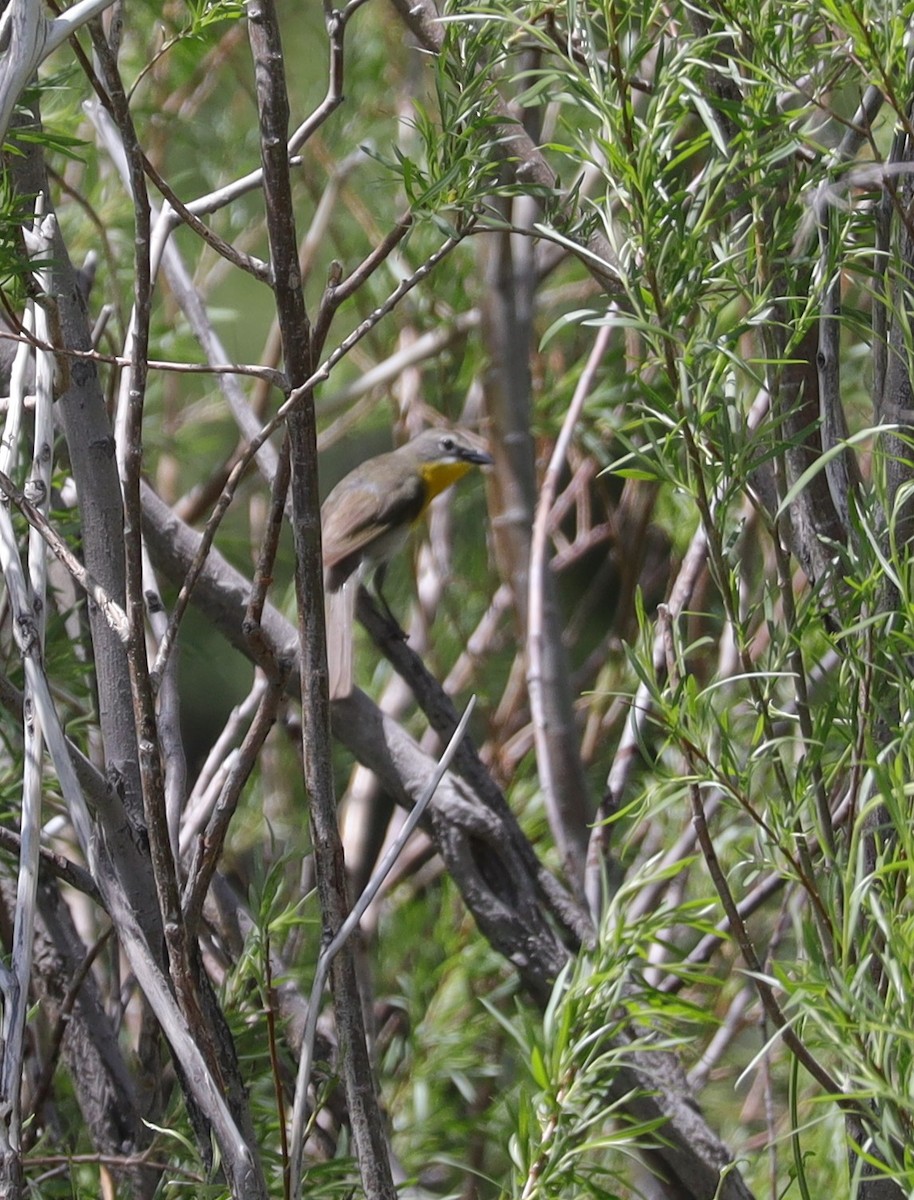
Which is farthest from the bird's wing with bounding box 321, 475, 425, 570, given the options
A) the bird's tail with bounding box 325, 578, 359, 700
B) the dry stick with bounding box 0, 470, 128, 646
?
the dry stick with bounding box 0, 470, 128, 646

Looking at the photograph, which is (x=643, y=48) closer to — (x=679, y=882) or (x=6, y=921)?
(x=6, y=921)

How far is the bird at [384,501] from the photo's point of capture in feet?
10.4

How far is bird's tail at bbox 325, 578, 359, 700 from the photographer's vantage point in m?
1.47

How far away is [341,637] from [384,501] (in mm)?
1296

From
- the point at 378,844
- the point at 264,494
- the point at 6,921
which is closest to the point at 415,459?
the point at 264,494

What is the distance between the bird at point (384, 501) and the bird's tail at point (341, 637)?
0.59ft

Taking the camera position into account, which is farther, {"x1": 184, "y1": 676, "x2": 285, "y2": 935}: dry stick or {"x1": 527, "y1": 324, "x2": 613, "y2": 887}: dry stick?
{"x1": 527, "y1": 324, "x2": 613, "y2": 887}: dry stick

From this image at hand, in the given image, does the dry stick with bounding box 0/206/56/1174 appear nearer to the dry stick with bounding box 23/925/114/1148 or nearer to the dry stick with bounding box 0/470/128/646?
the dry stick with bounding box 0/470/128/646

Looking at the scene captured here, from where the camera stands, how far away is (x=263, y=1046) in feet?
3.52

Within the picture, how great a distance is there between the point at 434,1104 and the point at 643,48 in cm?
153

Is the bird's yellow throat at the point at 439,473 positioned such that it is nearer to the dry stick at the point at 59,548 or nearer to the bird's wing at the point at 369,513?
the bird's wing at the point at 369,513

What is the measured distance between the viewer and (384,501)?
343cm

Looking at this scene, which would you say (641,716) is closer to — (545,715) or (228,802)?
(545,715)

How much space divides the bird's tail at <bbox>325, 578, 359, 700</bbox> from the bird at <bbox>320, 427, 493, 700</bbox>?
7.1 inches
